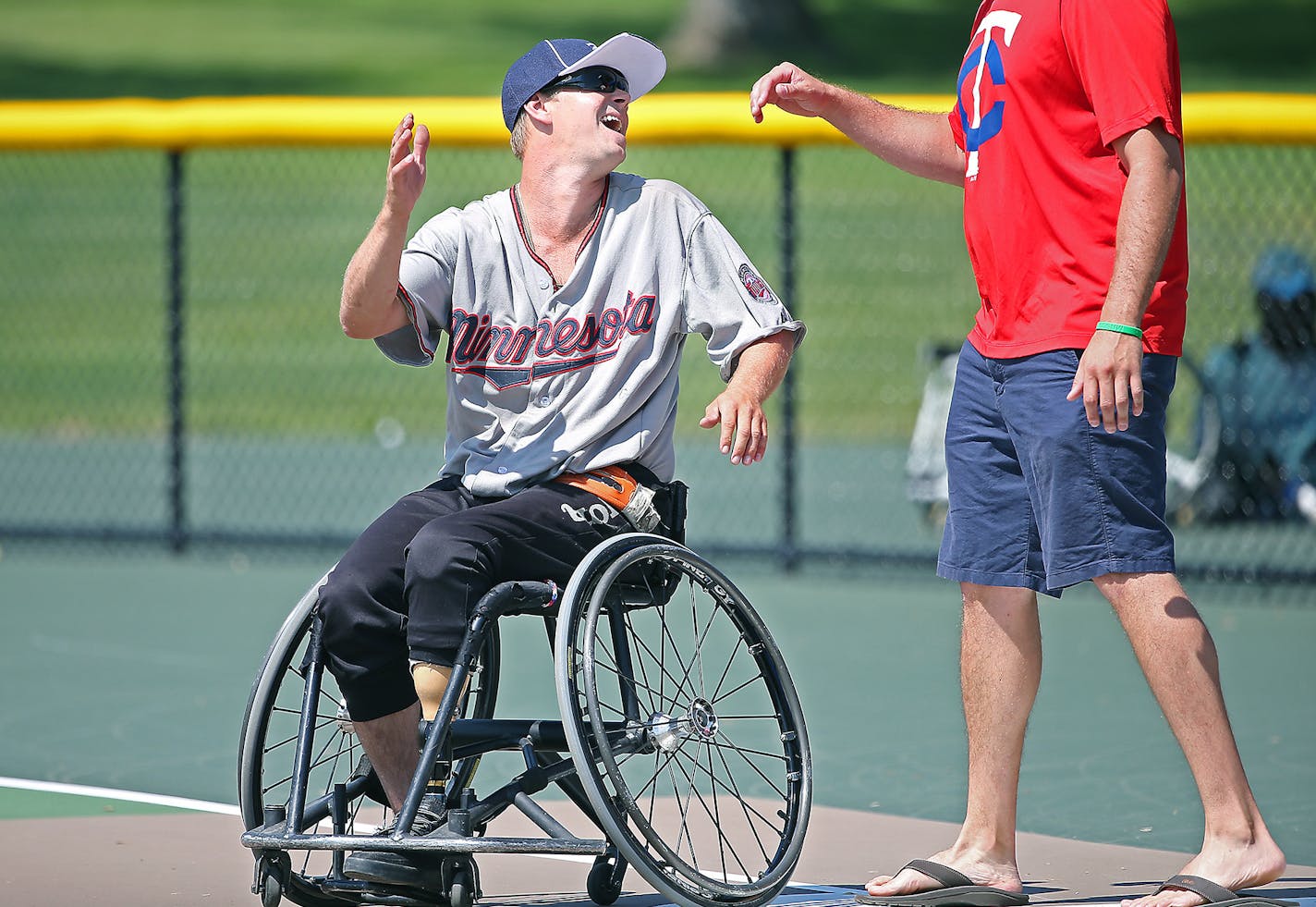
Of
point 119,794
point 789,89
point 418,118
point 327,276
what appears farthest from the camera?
point 327,276

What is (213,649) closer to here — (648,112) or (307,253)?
(648,112)

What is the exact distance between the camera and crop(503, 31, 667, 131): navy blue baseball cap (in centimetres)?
390

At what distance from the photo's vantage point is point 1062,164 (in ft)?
12.1

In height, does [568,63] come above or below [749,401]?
above

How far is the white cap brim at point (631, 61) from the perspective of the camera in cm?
390

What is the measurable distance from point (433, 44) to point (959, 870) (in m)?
29.3

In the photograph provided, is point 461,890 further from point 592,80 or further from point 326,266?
point 326,266

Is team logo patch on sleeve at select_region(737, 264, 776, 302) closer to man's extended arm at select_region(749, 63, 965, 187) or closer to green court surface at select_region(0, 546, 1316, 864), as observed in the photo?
man's extended arm at select_region(749, 63, 965, 187)

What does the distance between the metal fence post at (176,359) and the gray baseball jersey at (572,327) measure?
5.08 meters

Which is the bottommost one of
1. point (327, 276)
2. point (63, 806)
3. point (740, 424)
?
point (63, 806)

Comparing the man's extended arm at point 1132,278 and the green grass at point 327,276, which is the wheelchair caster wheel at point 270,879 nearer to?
the man's extended arm at point 1132,278

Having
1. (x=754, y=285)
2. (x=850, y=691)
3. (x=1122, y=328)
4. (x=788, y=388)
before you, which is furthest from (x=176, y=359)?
(x=1122, y=328)

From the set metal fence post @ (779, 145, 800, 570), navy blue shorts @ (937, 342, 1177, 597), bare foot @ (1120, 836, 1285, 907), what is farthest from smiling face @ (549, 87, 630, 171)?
metal fence post @ (779, 145, 800, 570)

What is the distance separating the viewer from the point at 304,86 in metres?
27.4
